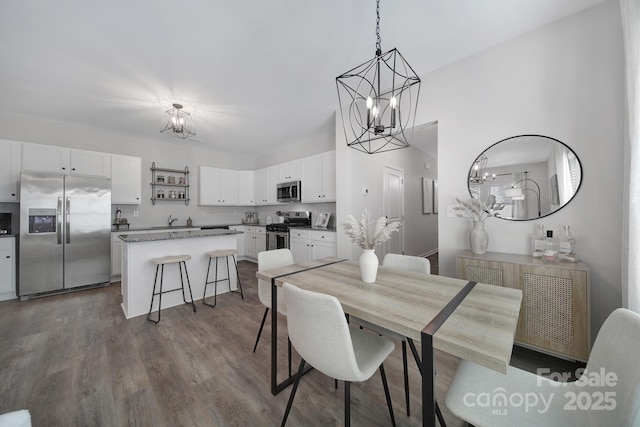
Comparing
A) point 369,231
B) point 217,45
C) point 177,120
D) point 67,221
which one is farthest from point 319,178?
point 67,221

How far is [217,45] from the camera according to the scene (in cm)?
221

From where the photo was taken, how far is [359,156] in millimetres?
3830

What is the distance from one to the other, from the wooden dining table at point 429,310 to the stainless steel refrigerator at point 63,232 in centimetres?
377

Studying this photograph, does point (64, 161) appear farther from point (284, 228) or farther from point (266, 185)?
point (284, 228)

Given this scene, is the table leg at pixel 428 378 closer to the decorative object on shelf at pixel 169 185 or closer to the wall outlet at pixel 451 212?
the wall outlet at pixel 451 212

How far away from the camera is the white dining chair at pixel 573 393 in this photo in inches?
28.3

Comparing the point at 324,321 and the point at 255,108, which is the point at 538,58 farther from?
the point at 255,108

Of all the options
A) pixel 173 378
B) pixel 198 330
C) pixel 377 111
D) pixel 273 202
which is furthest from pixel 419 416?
pixel 273 202

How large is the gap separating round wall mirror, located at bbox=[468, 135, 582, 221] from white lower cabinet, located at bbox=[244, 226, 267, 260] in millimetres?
4083

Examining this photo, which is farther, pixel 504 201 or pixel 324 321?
pixel 504 201

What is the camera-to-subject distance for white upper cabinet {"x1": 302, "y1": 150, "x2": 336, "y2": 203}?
4.28 m

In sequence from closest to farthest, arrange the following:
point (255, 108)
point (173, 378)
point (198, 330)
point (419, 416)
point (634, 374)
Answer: point (634, 374) → point (419, 416) → point (173, 378) → point (198, 330) → point (255, 108)

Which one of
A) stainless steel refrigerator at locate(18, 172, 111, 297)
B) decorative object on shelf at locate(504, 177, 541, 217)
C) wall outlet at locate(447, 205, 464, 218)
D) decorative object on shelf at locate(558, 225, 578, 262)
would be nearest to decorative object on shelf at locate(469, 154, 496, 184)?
decorative object on shelf at locate(504, 177, 541, 217)

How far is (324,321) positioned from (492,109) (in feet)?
8.56
